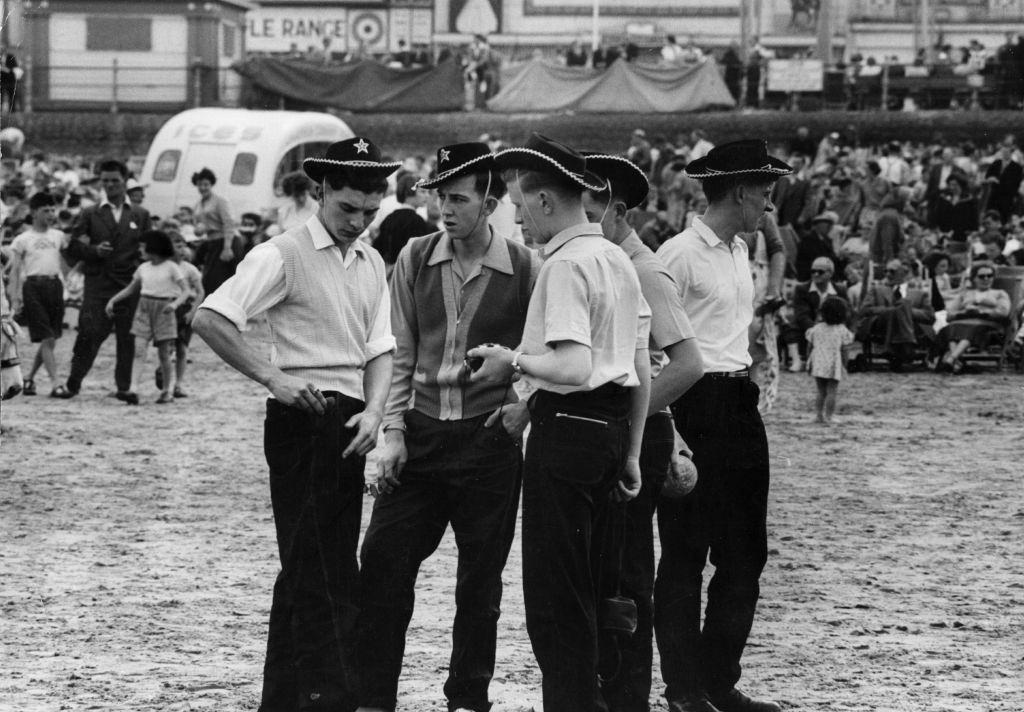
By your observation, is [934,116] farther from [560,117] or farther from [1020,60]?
[560,117]

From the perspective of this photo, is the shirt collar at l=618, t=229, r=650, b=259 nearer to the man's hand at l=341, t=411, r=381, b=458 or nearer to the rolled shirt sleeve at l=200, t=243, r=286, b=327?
the man's hand at l=341, t=411, r=381, b=458

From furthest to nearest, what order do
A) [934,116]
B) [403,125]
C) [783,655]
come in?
[403,125], [934,116], [783,655]

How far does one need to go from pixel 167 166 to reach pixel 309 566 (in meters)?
24.9

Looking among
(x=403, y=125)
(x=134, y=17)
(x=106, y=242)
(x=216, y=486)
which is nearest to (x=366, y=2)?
(x=134, y=17)

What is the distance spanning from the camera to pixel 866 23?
174ft

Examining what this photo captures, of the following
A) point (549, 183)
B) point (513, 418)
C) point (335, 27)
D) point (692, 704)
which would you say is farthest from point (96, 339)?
point (335, 27)

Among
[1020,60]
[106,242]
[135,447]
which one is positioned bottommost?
[135,447]

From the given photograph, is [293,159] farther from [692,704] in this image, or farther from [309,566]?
[309,566]

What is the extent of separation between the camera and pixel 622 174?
5980 mm

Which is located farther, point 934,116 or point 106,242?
point 934,116

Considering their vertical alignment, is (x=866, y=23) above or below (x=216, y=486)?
above

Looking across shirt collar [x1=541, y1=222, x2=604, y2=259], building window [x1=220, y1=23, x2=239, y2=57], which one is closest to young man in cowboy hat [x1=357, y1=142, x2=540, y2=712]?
shirt collar [x1=541, y1=222, x2=604, y2=259]

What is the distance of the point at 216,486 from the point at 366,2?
1749 inches

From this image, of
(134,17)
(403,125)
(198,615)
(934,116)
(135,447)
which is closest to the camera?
(198,615)
